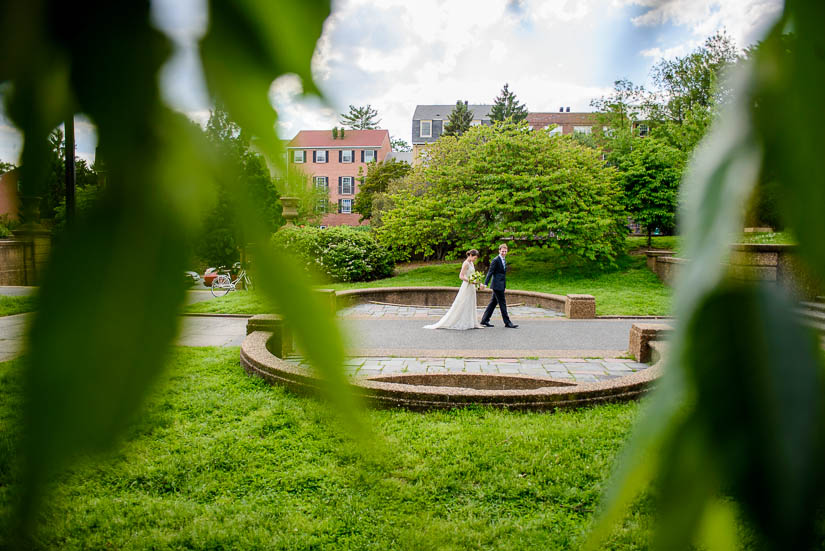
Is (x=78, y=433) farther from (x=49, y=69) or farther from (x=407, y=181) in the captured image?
(x=407, y=181)

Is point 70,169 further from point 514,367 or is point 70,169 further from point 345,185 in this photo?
point 514,367

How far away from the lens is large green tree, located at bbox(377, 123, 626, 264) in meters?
18.0

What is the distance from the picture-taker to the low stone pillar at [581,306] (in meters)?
11.9

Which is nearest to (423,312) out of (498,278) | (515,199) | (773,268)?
(498,278)

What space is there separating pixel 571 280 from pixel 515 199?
3.63m

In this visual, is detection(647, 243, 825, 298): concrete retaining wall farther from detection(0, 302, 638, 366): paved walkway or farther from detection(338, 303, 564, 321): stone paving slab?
detection(338, 303, 564, 321): stone paving slab

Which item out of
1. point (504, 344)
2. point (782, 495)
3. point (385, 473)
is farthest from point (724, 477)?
point (504, 344)

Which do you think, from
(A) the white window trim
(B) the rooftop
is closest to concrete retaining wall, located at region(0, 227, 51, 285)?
(B) the rooftop

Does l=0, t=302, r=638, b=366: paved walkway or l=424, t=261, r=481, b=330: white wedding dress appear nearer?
l=0, t=302, r=638, b=366: paved walkway

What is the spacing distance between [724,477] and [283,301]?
23cm

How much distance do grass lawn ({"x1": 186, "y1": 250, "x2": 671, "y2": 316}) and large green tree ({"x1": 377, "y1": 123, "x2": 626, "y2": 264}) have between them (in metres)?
0.81

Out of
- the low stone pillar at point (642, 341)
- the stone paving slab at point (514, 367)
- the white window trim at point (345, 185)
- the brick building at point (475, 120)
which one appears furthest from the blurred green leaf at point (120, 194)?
the low stone pillar at point (642, 341)

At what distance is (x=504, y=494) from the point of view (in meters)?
3.59

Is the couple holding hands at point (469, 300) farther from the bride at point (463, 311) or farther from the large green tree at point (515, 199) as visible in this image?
the large green tree at point (515, 199)
